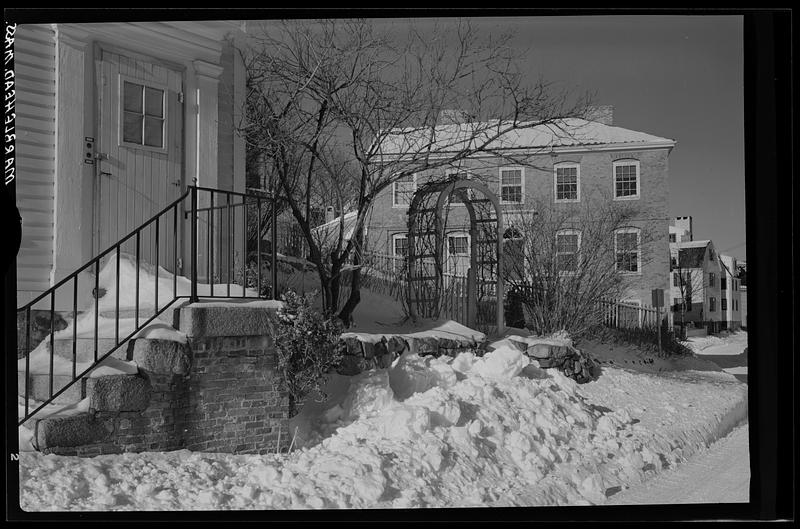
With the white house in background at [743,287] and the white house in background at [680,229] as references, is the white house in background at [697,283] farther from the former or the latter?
the white house in background at [743,287]

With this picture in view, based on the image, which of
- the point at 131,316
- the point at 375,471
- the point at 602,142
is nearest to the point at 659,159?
the point at 602,142

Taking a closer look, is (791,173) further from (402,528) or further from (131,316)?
(131,316)

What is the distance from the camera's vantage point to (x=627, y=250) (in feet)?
29.3

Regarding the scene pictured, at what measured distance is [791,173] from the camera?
4785mm

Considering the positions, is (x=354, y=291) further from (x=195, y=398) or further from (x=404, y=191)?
(x=195, y=398)

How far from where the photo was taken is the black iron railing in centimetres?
470

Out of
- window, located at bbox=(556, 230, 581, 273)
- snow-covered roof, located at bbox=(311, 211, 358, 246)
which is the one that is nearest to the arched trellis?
snow-covered roof, located at bbox=(311, 211, 358, 246)

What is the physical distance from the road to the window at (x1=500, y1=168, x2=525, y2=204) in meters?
3.41

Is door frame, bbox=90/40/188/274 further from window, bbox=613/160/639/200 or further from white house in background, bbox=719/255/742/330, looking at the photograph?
window, bbox=613/160/639/200

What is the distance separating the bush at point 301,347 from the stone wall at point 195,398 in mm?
96

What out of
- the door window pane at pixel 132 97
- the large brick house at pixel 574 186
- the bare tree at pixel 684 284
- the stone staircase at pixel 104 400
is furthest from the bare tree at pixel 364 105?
the stone staircase at pixel 104 400

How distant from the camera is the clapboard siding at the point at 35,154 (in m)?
5.30

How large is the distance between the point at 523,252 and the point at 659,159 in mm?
1904

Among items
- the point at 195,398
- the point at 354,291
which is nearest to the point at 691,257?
the point at 354,291
